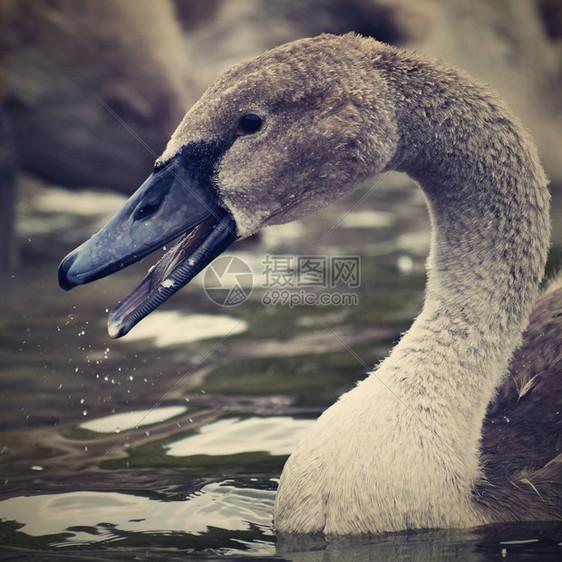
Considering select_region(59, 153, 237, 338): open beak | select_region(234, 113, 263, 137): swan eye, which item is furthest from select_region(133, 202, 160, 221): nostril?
select_region(234, 113, 263, 137): swan eye

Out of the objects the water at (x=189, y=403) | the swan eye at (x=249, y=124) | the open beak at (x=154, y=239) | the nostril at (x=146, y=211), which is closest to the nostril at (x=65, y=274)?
the open beak at (x=154, y=239)

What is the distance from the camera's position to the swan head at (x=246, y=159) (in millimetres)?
4105

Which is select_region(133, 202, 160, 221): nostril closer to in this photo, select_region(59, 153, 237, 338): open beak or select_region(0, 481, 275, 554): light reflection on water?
select_region(59, 153, 237, 338): open beak

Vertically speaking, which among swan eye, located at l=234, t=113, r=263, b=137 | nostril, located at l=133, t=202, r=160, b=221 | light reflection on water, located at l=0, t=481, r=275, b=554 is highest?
swan eye, located at l=234, t=113, r=263, b=137

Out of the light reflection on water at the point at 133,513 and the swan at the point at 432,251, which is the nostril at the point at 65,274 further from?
the light reflection on water at the point at 133,513

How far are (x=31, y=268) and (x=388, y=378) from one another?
5.00 m

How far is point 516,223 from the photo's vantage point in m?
4.43

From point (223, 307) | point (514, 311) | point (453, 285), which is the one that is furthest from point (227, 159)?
point (223, 307)

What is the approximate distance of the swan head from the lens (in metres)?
4.11

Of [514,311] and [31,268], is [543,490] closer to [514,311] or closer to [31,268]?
[514,311]

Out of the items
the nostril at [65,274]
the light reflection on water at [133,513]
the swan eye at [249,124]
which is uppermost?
the swan eye at [249,124]

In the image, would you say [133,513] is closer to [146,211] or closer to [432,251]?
[146,211]

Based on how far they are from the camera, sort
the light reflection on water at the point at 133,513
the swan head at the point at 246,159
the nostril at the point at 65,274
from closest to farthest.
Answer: the nostril at the point at 65,274 < the swan head at the point at 246,159 < the light reflection on water at the point at 133,513

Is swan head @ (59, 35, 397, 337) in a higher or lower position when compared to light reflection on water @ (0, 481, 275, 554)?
higher
